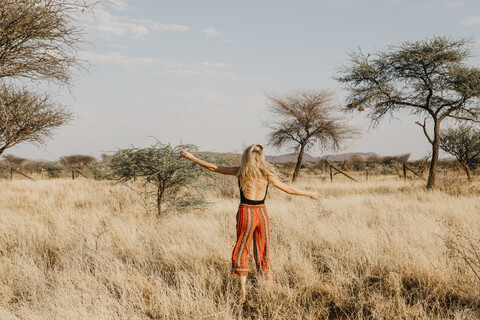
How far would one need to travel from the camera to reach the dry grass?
11.5 feet

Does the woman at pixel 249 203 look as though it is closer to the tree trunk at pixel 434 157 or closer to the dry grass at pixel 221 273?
the dry grass at pixel 221 273

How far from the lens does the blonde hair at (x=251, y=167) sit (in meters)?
3.73

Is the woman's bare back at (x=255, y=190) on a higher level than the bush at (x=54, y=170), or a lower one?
higher

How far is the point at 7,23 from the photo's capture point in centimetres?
459

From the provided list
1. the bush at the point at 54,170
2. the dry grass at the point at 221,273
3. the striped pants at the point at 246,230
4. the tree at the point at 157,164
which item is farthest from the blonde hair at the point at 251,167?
the bush at the point at 54,170

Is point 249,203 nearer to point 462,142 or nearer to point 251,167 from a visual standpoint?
point 251,167

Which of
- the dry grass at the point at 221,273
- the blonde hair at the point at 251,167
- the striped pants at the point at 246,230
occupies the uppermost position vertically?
the blonde hair at the point at 251,167

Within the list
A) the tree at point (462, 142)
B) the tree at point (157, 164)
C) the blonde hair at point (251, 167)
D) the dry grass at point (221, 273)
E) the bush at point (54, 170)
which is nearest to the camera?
the dry grass at point (221, 273)

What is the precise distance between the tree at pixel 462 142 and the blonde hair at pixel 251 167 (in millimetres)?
27112

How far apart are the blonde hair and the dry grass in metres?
1.30

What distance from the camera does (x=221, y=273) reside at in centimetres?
453

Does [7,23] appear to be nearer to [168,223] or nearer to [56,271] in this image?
[56,271]

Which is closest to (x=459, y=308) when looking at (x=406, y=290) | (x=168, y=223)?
(x=406, y=290)

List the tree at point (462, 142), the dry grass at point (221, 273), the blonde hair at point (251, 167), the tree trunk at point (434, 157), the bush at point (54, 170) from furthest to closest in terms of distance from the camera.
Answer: the bush at point (54, 170)
the tree at point (462, 142)
the tree trunk at point (434, 157)
the blonde hair at point (251, 167)
the dry grass at point (221, 273)
